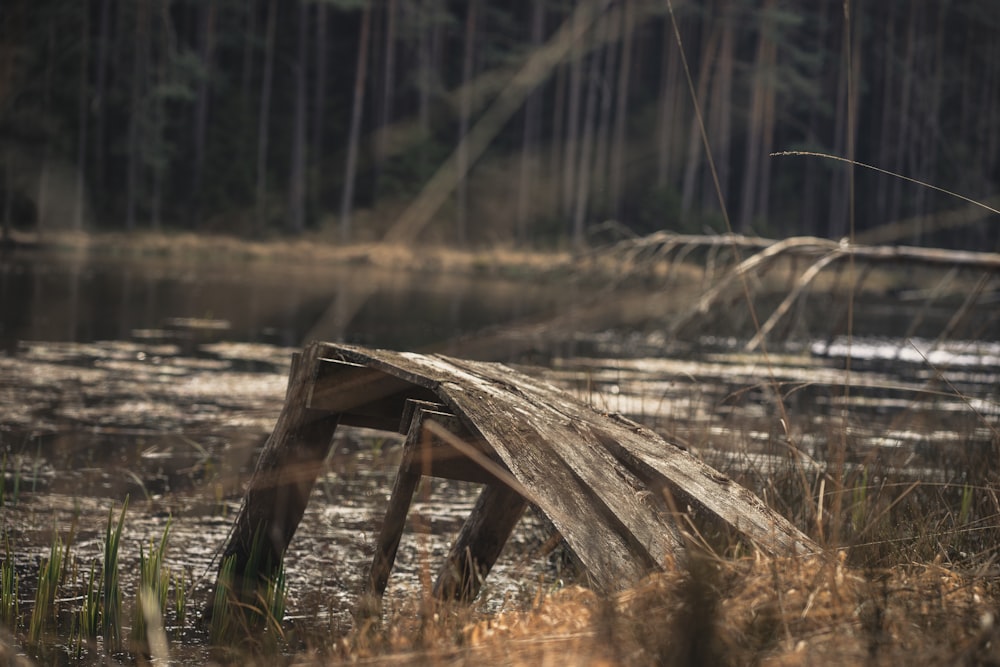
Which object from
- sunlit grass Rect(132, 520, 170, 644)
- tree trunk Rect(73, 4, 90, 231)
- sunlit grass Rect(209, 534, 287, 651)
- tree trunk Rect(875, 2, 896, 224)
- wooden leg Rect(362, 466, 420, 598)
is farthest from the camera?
tree trunk Rect(875, 2, 896, 224)

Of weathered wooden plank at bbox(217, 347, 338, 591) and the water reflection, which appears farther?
the water reflection

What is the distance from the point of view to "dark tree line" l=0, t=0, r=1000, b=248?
38500 millimetres

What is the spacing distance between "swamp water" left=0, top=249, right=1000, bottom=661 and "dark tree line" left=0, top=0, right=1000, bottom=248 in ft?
61.4

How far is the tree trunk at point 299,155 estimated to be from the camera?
130 feet

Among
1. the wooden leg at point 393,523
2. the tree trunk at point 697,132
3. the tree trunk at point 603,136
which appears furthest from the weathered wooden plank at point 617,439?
the tree trunk at point 603,136

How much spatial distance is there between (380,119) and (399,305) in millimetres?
24622

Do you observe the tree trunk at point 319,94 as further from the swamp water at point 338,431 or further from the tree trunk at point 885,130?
the tree trunk at point 885,130

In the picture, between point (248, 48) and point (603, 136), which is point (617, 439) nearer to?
point (603, 136)

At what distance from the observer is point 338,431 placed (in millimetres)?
8617

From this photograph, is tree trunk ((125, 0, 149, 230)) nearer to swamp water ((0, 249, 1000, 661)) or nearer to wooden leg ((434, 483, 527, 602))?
swamp water ((0, 249, 1000, 661))

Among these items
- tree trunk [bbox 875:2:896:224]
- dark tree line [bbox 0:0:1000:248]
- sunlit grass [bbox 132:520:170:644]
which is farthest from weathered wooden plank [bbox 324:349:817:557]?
tree trunk [bbox 875:2:896:224]

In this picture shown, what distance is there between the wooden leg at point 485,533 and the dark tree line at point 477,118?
3192 cm

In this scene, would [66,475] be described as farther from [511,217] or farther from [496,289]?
[511,217]

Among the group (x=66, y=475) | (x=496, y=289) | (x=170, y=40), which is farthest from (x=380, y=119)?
(x=66, y=475)
